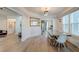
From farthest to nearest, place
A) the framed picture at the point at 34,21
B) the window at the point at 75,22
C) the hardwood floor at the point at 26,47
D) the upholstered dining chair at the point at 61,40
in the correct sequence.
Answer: the framed picture at the point at 34,21, the window at the point at 75,22, the upholstered dining chair at the point at 61,40, the hardwood floor at the point at 26,47

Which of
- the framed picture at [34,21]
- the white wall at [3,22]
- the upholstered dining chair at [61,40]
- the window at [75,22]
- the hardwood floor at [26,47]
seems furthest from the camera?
the white wall at [3,22]

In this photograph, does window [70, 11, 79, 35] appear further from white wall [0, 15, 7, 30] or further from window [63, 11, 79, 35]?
white wall [0, 15, 7, 30]

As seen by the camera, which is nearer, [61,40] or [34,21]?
[61,40]

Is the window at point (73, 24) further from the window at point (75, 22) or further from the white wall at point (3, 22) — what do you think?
the white wall at point (3, 22)

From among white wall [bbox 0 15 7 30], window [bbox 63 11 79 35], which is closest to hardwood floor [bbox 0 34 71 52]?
window [bbox 63 11 79 35]

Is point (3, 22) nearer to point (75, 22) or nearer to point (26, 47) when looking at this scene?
point (26, 47)

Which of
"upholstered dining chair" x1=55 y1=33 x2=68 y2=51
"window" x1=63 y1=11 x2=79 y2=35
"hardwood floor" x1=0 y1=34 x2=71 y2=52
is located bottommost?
"hardwood floor" x1=0 y1=34 x2=71 y2=52

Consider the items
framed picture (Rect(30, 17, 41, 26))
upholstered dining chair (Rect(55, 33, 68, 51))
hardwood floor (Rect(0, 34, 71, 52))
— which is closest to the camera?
hardwood floor (Rect(0, 34, 71, 52))

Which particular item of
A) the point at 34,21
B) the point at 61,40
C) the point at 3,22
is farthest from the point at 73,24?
the point at 3,22

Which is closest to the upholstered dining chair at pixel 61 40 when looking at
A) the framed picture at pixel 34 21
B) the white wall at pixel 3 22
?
the framed picture at pixel 34 21

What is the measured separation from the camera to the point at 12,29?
10680 mm

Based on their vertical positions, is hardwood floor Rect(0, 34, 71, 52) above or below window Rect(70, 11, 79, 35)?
below
